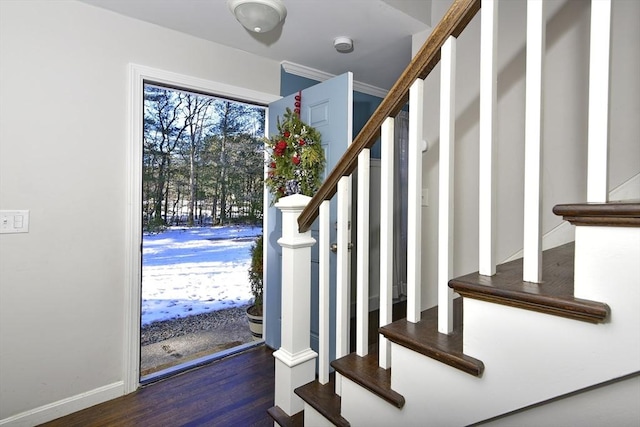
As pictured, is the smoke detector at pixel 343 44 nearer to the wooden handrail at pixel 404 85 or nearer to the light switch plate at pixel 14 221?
the wooden handrail at pixel 404 85

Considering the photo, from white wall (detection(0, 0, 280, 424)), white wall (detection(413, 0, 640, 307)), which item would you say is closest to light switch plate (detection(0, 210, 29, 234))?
white wall (detection(0, 0, 280, 424))

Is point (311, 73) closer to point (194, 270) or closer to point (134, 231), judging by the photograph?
point (134, 231)

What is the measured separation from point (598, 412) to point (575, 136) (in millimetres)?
1343

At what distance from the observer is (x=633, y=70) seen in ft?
4.63

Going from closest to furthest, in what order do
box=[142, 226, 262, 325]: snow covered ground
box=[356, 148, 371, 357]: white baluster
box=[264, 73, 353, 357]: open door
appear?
box=[356, 148, 371, 357]: white baluster
box=[264, 73, 353, 357]: open door
box=[142, 226, 262, 325]: snow covered ground

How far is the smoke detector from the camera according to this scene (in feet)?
7.95

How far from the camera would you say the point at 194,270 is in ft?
13.0

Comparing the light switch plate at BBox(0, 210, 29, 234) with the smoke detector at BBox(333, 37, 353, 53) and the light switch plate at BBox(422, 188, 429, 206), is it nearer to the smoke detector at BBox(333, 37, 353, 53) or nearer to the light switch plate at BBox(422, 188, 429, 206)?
the smoke detector at BBox(333, 37, 353, 53)

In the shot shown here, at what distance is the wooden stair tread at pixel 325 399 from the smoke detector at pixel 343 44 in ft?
7.27

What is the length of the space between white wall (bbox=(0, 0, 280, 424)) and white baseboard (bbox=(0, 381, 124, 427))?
12 mm

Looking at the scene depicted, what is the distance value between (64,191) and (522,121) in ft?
8.52

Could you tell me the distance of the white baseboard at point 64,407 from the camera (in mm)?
1810

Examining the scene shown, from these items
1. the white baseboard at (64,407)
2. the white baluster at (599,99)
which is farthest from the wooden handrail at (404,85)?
the white baseboard at (64,407)

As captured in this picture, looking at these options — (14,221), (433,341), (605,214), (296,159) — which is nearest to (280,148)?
(296,159)
